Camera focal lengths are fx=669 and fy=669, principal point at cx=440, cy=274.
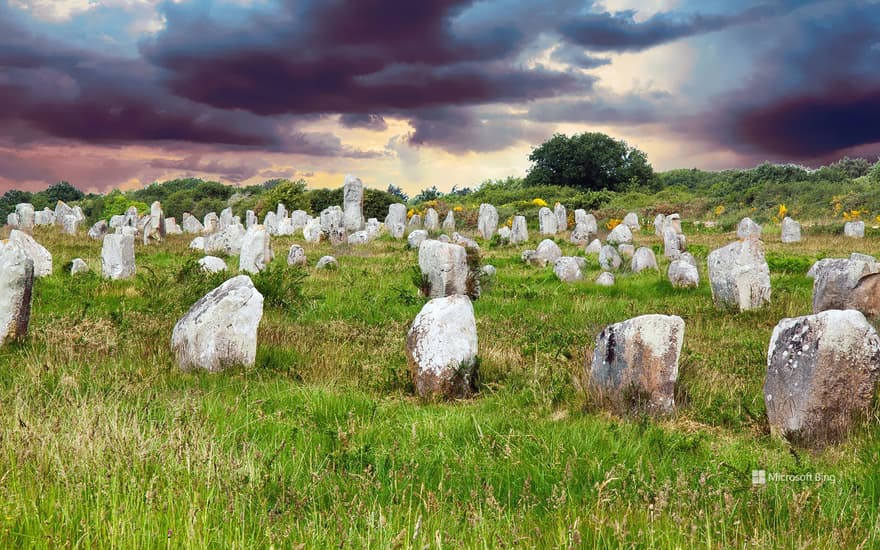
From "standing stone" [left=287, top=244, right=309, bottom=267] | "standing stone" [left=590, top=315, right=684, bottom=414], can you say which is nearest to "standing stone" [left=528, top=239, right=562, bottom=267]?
"standing stone" [left=287, top=244, right=309, bottom=267]

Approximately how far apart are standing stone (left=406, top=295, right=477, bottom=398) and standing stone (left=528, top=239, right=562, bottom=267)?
13120 mm

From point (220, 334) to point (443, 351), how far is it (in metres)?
2.63

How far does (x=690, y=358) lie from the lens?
8039 mm

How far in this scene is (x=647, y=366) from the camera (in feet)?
20.4

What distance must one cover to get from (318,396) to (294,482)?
2.11m

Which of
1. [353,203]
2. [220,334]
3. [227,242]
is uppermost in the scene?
[353,203]

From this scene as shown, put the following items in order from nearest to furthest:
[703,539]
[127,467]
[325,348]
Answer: [703,539] < [127,467] < [325,348]

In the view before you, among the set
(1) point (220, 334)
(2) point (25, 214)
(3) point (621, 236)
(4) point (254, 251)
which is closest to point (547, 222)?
(3) point (621, 236)

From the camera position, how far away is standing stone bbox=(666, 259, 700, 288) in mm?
15359

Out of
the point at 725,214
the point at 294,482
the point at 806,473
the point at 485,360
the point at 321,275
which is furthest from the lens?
the point at 725,214

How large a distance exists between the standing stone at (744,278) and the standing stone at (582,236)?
581 inches

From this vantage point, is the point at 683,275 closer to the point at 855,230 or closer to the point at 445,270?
the point at 445,270

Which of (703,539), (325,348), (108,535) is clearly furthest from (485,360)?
(108,535)

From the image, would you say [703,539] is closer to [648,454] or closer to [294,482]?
[648,454]
